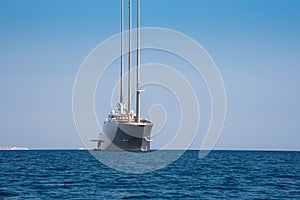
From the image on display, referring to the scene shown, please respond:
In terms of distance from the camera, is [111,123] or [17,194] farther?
[111,123]

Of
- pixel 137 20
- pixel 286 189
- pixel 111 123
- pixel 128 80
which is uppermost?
pixel 137 20

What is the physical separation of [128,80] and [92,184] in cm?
10857

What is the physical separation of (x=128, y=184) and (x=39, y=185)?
7865 millimetres

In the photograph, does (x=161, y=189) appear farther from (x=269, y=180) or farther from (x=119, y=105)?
(x=119, y=105)

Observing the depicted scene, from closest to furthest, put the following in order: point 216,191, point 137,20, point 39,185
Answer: point 216,191 < point 39,185 < point 137,20

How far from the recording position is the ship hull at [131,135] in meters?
144

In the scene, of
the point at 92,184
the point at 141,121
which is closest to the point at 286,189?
the point at 92,184

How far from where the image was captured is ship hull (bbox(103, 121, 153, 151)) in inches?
5679

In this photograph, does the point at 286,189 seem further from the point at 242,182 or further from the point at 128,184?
the point at 128,184

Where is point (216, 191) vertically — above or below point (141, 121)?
below

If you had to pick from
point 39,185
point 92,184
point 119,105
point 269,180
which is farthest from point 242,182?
point 119,105

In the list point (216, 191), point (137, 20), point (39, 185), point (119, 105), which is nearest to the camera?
point (216, 191)

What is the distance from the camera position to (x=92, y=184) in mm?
51688

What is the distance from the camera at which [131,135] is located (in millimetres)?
144375
